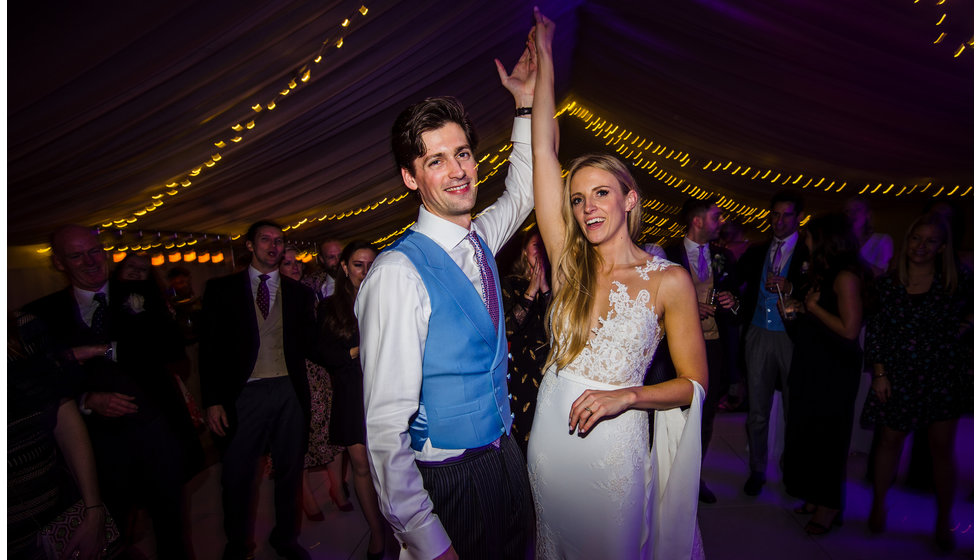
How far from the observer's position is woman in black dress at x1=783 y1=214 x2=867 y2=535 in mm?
2615

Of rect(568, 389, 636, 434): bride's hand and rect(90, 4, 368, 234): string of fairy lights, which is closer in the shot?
rect(568, 389, 636, 434): bride's hand

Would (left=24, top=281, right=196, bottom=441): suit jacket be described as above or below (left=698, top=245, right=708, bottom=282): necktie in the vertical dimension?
below

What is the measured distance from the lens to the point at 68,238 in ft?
7.00

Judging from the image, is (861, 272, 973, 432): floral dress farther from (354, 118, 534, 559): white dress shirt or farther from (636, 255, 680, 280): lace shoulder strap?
(354, 118, 534, 559): white dress shirt

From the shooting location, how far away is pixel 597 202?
1.54 metres

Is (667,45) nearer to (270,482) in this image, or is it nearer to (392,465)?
(392,465)

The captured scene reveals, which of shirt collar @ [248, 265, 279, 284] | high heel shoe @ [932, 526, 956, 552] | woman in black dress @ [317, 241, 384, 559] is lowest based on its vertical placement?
high heel shoe @ [932, 526, 956, 552]

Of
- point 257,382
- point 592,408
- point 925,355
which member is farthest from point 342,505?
point 925,355

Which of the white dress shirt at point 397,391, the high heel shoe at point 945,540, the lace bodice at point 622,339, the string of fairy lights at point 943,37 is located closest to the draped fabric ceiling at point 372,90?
the string of fairy lights at point 943,37

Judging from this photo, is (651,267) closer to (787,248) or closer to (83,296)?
(787,248)

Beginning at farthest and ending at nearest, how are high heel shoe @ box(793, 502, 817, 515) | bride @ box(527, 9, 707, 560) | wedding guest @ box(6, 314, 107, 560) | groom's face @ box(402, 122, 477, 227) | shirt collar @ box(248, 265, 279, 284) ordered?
1. high heel shoe @ box(793, 502, 817, 515)
2. shirt collar @ box(248, 265, 279, 284)
3. bride @ box(527, 9, 707, 560)
4. groom's face @ box(402, 122, 477, 227)
5. wedding guest @ box(6, 314, 107, 560)

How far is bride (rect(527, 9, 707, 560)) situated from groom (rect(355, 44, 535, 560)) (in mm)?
203

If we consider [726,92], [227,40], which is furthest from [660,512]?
[726,92]

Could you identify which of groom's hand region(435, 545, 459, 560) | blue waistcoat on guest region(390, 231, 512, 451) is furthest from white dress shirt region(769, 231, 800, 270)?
groom's hand region(435, 545, 459, 560)
